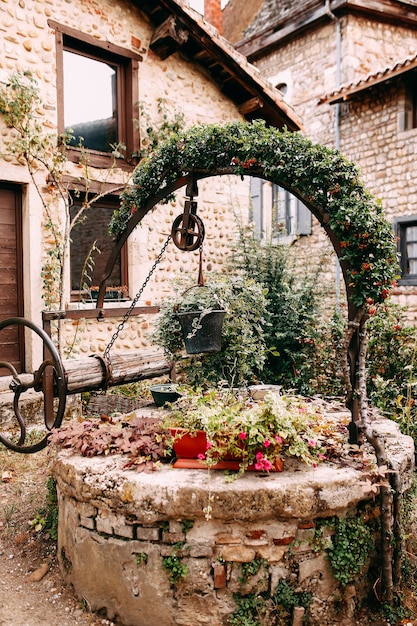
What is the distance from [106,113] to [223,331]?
4.12 meters

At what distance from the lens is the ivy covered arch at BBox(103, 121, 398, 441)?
327 cm

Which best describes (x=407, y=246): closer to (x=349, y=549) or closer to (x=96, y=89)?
(x=96, y=89)

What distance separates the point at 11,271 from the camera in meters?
6.53

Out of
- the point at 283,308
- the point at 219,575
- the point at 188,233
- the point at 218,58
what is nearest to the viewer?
the point at 219,575

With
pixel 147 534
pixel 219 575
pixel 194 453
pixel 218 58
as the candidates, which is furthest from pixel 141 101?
pixel 219 575

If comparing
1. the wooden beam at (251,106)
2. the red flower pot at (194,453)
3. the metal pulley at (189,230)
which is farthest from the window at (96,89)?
the red flower pot at (194,453)

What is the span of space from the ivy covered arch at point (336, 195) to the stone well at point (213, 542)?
2.39 feet

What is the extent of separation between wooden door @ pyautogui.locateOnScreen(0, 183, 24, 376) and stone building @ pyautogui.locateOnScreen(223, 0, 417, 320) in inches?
257

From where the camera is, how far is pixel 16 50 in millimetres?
6293

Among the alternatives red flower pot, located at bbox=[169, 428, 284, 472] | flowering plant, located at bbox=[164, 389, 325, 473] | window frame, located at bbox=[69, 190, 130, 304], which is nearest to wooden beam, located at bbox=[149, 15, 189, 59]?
window frame, located at bbox=[69, 190, 130, 304]

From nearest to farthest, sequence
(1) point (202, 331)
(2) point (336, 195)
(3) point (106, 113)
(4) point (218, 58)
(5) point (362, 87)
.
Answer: (2) point (336, 195)
(1) point (202, 331)
(3) point (106, 113)
(4) point (218, 58)
(5) point (362, 87)

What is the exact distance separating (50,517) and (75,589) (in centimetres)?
87

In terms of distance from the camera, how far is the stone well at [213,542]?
2936 mm

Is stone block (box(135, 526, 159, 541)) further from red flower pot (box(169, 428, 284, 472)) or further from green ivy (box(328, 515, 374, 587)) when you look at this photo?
green ivy (box(328, 515, 374, 587))
